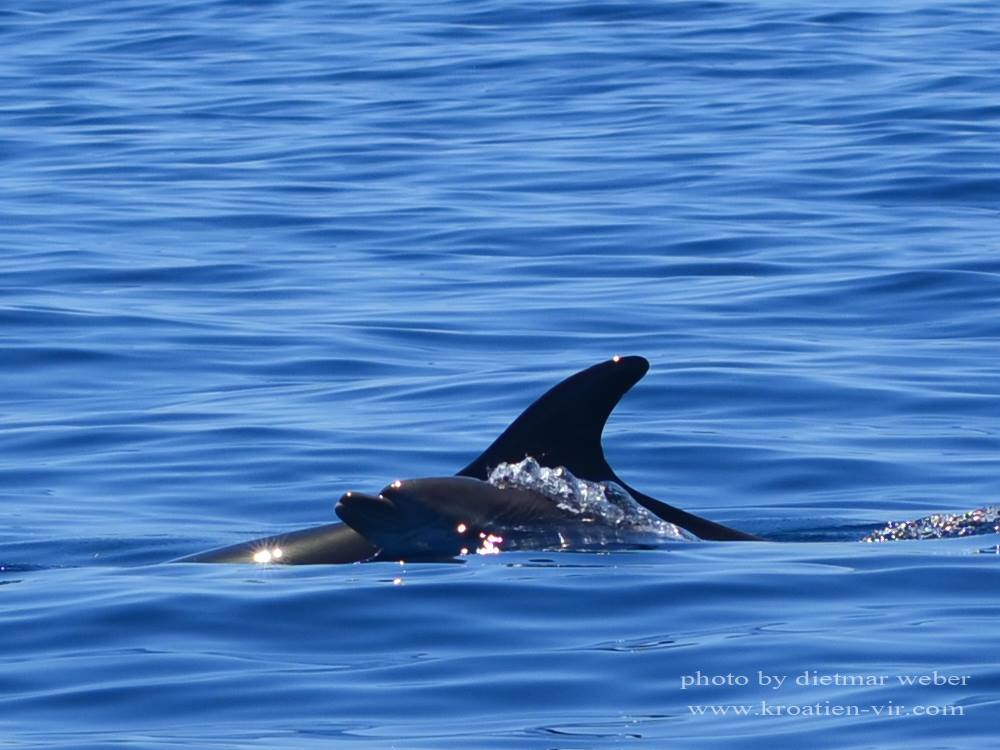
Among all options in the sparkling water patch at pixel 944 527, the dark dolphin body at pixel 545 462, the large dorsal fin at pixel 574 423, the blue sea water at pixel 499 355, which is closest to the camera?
the blue sea water at pixel 499 355

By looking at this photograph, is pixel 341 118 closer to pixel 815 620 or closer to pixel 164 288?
pixel 164 288

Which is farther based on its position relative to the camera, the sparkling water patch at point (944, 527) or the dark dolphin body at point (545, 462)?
the sparkling water patch at point (944, 527)

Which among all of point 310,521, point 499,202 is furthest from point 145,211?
point 310,521

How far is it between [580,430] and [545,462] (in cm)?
18

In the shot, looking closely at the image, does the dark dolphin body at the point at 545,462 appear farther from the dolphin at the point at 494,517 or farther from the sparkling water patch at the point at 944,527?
the sparkling water patch at the point at 944,527

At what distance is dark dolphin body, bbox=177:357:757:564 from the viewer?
29.3 ft

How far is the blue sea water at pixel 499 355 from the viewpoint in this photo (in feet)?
22.8

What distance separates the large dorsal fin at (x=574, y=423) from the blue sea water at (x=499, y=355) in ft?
1.69

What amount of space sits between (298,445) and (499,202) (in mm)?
8111

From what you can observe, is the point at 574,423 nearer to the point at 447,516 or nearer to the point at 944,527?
the point at 447,516

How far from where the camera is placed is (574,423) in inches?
360

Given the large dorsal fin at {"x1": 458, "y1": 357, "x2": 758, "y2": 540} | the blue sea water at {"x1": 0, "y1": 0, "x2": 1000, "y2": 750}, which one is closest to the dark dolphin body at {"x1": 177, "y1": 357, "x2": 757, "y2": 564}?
the large dorsal fin at {"x1": 458, "y1": 357, "x2": 758, "y2": 540}

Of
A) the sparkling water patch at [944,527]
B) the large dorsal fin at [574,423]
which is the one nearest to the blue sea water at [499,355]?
the sparkling water patch at [944,527]

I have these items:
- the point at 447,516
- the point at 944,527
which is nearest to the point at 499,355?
the point at 944,527
